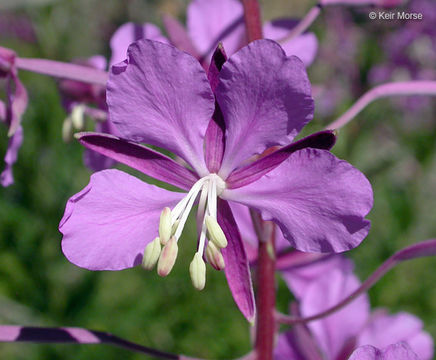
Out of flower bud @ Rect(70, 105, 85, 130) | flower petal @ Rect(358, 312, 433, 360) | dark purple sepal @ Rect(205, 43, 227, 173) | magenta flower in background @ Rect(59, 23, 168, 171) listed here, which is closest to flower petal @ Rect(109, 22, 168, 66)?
magenta flower in background @ Rect(59, 23, 168, 171)

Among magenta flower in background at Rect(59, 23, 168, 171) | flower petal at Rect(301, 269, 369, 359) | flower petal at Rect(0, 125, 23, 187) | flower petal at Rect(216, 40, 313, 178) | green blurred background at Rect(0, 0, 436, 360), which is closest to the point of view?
flower petal at Rect(216, 40, 313, 178)

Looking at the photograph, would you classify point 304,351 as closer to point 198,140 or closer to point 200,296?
point 198,140

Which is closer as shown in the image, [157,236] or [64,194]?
[157,236]

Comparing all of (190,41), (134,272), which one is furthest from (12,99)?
(134,272)

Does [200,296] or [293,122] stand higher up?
[293,122]

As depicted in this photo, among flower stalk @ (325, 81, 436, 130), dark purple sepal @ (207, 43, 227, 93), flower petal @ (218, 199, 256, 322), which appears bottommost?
flower petal @ (218, 199, 256, 322)

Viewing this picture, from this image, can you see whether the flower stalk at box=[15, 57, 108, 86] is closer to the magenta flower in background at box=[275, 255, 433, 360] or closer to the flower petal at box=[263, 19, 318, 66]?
the flower petal at box=[263, 19, 318, 66]

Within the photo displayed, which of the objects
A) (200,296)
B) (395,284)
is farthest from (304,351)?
(395,284)
